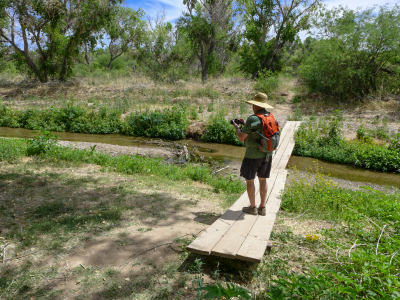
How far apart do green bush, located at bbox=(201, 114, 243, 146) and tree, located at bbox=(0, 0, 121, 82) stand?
13.0 m

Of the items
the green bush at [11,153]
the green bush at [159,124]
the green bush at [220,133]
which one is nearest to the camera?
the green bush at [11,153]

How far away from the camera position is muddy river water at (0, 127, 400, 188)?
9344 mm

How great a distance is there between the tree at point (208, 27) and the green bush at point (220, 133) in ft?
37.1

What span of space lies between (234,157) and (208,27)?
16.3 m

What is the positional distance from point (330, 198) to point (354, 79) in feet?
46.1

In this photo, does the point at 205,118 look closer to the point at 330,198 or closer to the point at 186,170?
the point at 186,170

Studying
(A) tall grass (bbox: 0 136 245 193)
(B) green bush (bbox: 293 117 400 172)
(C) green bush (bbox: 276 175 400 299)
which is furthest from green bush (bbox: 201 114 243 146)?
(C) green bush (bbox: 276 175 400 299)

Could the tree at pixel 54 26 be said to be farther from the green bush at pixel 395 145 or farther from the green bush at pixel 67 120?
the green bush at pixel 395 145

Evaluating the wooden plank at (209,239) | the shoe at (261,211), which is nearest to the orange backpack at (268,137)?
the shoe at (261,211)

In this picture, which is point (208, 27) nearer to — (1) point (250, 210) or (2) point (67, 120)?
(2) point (67, 120)

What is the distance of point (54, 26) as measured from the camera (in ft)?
73.1

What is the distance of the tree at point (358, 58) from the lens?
578 inches

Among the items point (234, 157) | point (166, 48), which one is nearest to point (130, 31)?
point (166, 48)

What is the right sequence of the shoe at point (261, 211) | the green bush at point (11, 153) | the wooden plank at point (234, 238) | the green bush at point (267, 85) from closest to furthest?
the wooden plank at point (234, 238), the shoe at point (261, 211), the green bush at point (11, 153), the green bush at point (267, 85)
